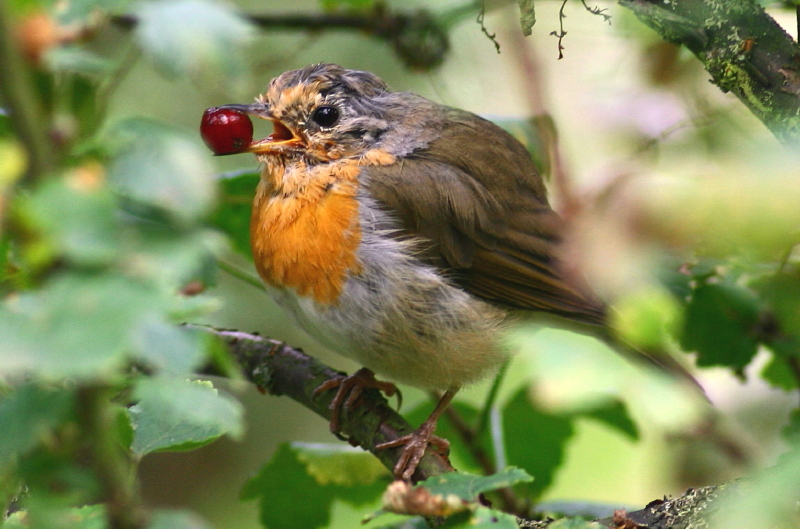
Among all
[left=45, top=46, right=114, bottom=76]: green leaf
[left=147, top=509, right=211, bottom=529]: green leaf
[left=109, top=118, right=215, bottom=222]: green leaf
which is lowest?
[left=147, top=509, right=211, bottom=529]: green leaf

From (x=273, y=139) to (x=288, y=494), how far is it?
4.07 feet

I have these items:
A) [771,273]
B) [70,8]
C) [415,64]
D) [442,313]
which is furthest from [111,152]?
[415,64]

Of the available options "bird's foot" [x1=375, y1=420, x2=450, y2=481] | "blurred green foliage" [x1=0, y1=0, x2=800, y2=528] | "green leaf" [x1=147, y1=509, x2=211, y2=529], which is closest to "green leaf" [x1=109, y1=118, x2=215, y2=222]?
"blurred green foliage" [x1=0, y1=0, x2=800, y2=528]

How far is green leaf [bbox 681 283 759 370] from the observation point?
2.15 m

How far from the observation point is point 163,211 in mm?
843

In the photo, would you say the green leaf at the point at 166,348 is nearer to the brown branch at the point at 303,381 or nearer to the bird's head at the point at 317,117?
the brown branch at the point at 303,381

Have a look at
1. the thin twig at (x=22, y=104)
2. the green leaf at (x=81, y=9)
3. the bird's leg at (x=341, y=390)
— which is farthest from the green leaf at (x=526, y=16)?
the bird's leg at (x=341, y=390)

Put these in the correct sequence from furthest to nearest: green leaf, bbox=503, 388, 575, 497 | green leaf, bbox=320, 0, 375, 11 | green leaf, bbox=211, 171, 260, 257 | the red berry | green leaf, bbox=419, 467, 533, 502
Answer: green leaf, bbox=320, 0, 375, 11, green leaf, bbox=211, 171, 260, 257, the red berry, green leaf, bbox=503, 388, 575, 497, green leaf, bbox=419, 467, 533, 502

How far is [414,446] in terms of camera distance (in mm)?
2389

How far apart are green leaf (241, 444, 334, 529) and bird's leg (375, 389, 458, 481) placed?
217 millimetres

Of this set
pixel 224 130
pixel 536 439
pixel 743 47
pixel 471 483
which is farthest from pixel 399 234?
pixel 471 483

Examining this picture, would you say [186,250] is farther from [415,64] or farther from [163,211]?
[415,64]

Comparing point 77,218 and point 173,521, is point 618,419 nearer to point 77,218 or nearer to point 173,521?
point 173,521

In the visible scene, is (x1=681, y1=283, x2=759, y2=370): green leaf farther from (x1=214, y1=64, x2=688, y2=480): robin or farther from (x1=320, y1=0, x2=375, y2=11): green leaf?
(x1=320, y1=0, x2=375, y2=11): green leaf
